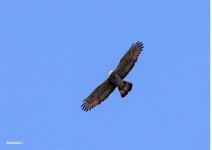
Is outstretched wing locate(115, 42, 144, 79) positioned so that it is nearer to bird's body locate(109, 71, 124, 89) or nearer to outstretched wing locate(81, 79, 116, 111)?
bird's body locate(109, 71, 124, 89)

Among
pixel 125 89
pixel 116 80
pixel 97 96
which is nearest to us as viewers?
pixel 116 80

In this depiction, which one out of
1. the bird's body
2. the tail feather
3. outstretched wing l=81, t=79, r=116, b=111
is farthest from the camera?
outstretched wing l=81, t=79, r=116, b=111

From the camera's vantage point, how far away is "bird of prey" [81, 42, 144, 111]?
17312 millimetres

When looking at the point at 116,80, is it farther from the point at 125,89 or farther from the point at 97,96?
the point at 97,96

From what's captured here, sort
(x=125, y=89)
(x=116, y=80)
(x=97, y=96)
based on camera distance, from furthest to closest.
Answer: (x=97, y=96) → (x=125, y=89) → (x=116, y=80)

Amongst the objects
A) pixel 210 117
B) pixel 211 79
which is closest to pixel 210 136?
pixel 210 117

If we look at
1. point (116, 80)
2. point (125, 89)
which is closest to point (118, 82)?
point (116, 80)

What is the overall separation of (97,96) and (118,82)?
90 cm

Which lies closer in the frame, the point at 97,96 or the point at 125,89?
the point at 125,89

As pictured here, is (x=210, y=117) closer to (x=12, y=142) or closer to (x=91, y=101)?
(x=91, y=101)

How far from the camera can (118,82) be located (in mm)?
17281

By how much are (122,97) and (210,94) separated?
299 cm

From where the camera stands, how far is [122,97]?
56.9ft

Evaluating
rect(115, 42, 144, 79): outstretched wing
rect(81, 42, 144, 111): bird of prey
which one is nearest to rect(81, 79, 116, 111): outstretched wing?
rect(81, 42, 144, 111): bird of prey
